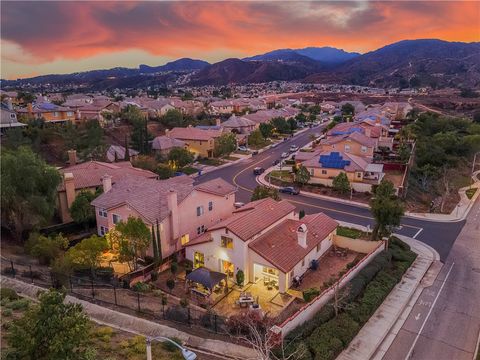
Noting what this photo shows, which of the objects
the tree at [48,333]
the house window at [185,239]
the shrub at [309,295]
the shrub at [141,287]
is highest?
the tree at [48,333]

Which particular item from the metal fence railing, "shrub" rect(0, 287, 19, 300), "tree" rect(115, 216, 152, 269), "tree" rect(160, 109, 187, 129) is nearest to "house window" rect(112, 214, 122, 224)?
"tree" rect(115, 216, 152, 269)

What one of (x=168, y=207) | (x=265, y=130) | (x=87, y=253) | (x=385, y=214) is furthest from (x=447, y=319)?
(x=265, y=130)

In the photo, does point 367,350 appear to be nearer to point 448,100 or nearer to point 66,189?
point 66,189

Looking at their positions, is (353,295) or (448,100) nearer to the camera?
(353,295)

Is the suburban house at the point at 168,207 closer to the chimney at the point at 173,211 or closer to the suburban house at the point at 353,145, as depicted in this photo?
the chimney at the point at 173,211

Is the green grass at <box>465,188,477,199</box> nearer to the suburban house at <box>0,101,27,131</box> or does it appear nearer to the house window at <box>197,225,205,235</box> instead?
the house window at <box>197,225,205,235</box>

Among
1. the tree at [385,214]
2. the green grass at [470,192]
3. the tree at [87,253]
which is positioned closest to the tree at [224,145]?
the green grass at [470,192]

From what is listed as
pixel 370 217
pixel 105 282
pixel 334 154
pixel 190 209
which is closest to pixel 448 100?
pixel 334 154
